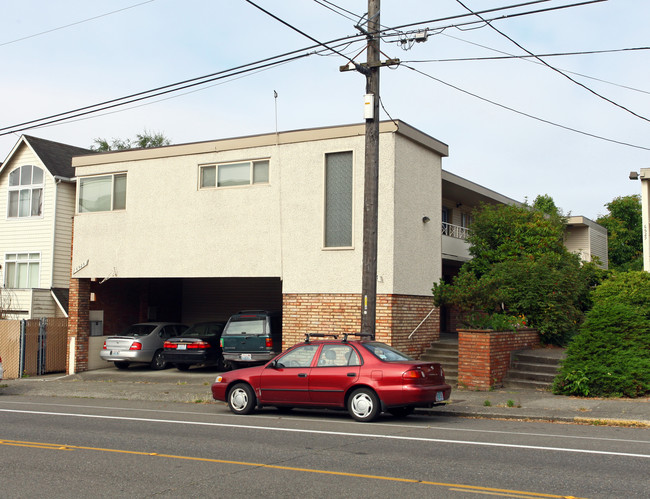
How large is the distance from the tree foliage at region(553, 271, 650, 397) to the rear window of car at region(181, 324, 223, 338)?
10.4 meters

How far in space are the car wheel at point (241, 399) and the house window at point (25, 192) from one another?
1559cm

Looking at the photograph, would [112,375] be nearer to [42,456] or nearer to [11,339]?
[11,339]

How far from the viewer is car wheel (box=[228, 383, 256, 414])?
13328mm

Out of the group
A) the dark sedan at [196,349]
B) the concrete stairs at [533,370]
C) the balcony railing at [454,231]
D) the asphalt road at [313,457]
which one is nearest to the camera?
the asphalt road at [313,457]

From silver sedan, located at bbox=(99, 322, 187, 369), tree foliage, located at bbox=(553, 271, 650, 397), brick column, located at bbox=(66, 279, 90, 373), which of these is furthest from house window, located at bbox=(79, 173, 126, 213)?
tree foliage, located at bbox=(553, 271, 650, 397)

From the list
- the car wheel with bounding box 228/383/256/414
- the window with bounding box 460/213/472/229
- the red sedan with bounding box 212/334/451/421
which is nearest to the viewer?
the red sedan with bounding box 212/334/451/421

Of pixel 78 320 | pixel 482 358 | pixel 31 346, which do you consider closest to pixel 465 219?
pixel 482 358

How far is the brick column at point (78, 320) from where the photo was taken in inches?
908

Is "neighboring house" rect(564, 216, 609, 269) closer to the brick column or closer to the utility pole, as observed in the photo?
the utility pole

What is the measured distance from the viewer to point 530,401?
47.6ft

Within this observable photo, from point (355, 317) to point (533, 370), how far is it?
4.46 metres

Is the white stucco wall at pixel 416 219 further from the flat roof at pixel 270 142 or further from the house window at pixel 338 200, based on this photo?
the house window at pixel 338 200

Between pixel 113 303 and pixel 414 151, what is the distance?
12668 millimetres

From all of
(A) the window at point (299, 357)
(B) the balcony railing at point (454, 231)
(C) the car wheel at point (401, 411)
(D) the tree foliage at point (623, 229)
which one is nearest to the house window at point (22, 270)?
(B) the balcony railing at point (454, 231)
